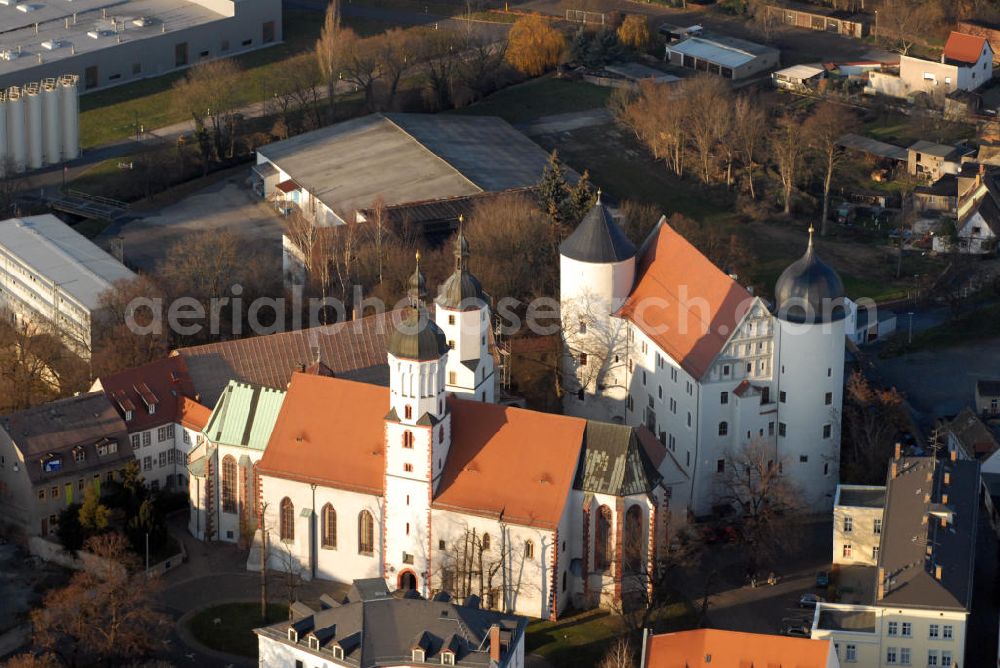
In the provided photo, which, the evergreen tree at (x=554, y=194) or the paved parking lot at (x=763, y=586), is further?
the evergreen tree at (x=554, y=194)

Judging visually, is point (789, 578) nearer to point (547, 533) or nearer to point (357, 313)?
point (547, 533)

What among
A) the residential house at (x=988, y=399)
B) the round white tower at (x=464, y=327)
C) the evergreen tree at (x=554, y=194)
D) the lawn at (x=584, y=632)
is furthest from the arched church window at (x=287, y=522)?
the residential house at (x=988, y=399)

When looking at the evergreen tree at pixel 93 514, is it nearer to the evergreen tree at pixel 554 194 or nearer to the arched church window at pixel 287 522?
the arched church window at pixel 287 522

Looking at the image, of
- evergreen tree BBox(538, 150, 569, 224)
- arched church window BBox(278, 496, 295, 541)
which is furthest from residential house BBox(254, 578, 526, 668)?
evergreen tree BBox(538, 150, 569, 224)

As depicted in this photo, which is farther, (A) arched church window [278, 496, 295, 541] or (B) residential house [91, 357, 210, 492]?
(B) residential house [91, 357, 210, 492]

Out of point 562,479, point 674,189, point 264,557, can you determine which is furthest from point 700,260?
point 674,189

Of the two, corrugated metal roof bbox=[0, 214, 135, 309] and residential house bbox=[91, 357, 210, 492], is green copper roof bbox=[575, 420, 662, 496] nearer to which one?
residential house bbox=[91, 357, 210, 492]
